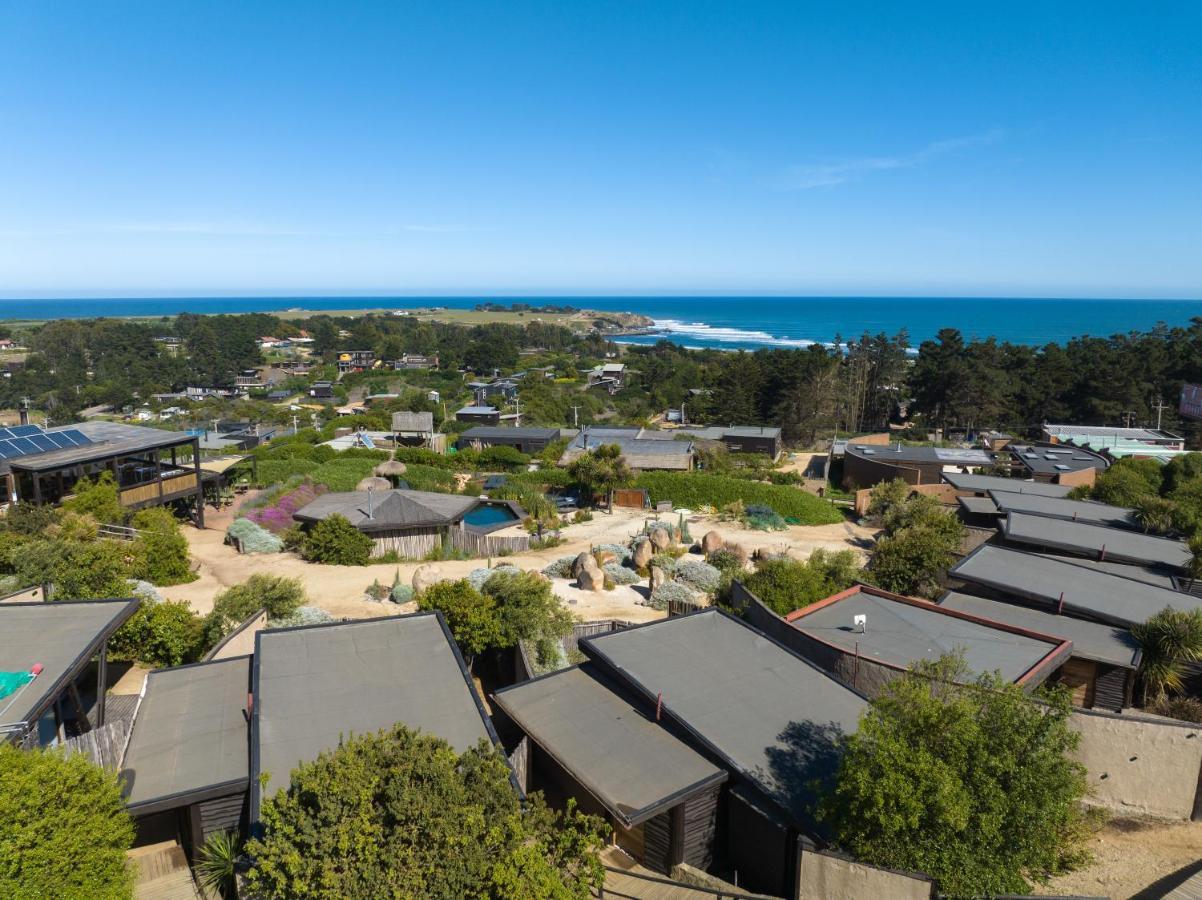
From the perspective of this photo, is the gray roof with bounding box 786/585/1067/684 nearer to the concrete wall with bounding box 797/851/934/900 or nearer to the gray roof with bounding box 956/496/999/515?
the concrete wall with bounding box 797/851/934/900

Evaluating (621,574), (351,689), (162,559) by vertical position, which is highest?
(351,689)

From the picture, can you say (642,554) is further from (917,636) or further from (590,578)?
(917,636)

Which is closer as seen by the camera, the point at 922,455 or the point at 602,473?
the point at 602,473

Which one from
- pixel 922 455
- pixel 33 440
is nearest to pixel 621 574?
pixel 33 440

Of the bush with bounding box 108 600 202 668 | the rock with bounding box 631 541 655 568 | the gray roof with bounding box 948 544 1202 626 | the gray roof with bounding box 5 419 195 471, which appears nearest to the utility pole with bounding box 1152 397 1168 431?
the gray roof with bounding box 948 544 1202 626

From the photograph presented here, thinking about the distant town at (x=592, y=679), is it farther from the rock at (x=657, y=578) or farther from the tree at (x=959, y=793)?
the rock at (x=657, y=578)

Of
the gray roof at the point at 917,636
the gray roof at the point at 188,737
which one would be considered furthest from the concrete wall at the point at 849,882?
the gray roof at the point at 188,737

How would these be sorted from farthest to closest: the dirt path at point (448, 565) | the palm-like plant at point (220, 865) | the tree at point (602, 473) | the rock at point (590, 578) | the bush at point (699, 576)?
the tree at point (602, 473) → the rock at point (590, 578) → the bush at point (699, 576) → the dirt path at point (448, 565) → the palm-like plant at point (220, 865)
